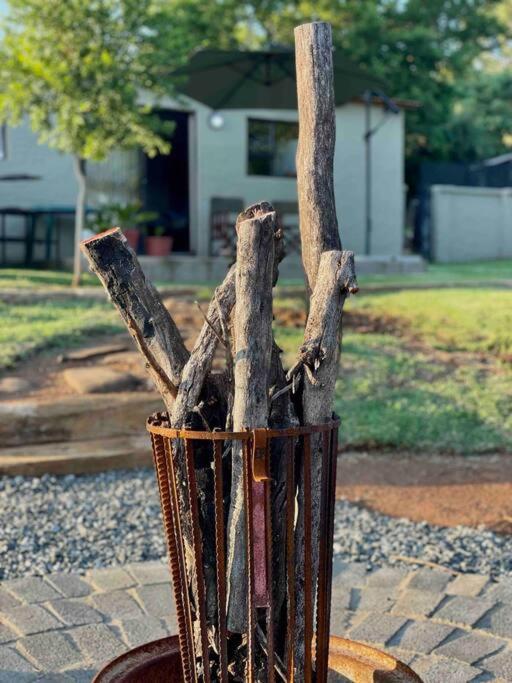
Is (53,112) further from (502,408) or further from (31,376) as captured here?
(502,408)

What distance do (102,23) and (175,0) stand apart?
9328mm

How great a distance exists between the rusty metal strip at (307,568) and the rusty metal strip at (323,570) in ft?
0.14

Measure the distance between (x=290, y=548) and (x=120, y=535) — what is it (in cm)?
230

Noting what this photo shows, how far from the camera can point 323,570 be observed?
7.25 feet

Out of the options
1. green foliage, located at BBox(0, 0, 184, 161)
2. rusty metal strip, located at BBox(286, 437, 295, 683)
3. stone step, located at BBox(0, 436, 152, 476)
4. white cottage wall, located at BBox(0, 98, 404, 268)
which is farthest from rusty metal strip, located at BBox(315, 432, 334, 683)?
white cottage wall, located at BBox(0, 98, 404, 268)

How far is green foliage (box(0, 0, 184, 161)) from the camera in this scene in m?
10.1

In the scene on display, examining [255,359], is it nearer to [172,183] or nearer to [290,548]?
[290,548]

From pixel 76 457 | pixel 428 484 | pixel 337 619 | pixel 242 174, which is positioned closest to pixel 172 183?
pixel 242 174

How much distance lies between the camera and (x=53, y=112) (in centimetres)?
1036

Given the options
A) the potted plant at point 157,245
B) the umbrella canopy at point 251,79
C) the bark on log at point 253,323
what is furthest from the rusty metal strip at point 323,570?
the potted plant at point 157,245

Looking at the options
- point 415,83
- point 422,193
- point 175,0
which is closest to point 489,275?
point 422,193

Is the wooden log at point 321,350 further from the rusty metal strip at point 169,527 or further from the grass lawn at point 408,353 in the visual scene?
the grass lawn at point 408,353

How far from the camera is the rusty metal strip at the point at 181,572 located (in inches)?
84.1

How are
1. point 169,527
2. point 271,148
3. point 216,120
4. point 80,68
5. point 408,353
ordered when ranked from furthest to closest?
1. point 271,148
2. point 216,120
3. point 80,68
4. point 408,353
5. point 169,527
